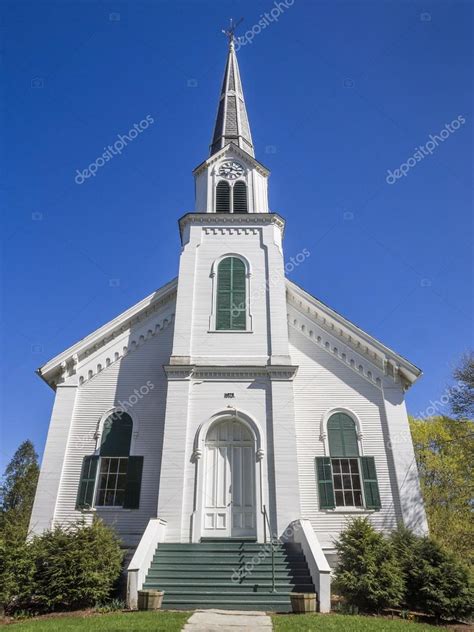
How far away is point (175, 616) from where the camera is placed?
7.83m

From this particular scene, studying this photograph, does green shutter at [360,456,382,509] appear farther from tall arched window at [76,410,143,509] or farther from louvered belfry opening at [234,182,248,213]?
louvered belfry opening at [234,182,248,213]

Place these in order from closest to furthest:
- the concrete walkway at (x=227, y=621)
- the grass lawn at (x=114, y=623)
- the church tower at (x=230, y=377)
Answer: the grass lawn at (x=114, y=623) < the concrete walkway at (x=227, y=621) < the church tower at (x=230, y=377)

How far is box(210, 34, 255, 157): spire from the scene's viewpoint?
2259cm

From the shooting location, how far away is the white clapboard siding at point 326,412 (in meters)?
13.1

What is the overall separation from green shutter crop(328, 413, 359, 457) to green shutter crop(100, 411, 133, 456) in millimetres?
6581

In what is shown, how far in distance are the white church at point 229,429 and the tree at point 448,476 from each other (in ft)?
28.7

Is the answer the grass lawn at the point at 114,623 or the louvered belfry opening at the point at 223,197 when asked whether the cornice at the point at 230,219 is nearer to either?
the louvered belfry opening at the point at 223,197

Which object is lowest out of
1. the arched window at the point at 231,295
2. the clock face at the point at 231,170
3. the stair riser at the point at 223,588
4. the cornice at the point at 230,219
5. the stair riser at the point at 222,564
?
the stair riser at the point at 223,588

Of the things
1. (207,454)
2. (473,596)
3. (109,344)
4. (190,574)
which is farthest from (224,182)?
(473,596)

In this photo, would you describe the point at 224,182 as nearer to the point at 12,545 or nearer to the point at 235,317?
the point at 235,317

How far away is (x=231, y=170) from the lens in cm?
2014

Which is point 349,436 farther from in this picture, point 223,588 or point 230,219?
point 230,219

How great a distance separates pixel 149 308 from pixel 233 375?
4516mm

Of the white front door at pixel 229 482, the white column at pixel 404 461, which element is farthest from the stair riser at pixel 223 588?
the white column at pixel 404 461
